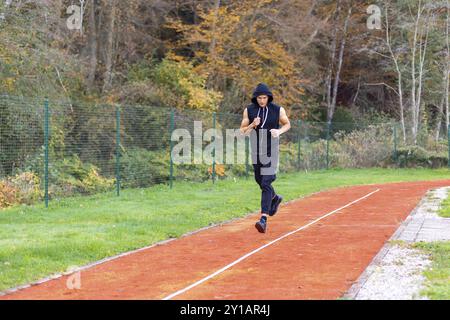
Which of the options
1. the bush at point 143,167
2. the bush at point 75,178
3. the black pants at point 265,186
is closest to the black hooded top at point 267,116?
the black pants at point 265,186

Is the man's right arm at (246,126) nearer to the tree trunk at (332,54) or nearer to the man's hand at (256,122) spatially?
the man's hand at (256,122)

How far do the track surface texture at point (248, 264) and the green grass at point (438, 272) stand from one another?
2.58 feet

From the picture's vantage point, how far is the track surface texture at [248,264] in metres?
7.52

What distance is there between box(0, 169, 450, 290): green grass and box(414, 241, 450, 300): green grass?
175 inches

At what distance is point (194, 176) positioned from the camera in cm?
2334

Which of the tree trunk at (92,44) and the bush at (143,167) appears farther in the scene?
the tree trunk at (92,44)

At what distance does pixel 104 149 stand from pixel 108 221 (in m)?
7.21

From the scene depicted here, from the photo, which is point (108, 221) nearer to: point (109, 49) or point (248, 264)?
point (248, 264)

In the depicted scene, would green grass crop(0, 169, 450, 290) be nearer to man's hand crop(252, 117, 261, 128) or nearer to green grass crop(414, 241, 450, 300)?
man's hand crop(252, 117, 261, 128)

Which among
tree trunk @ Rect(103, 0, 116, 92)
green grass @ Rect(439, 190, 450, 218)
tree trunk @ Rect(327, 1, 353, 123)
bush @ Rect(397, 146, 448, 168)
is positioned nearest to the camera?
green grass @ Rect(439, 190, 450, 218)

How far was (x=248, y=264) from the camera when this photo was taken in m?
9.09

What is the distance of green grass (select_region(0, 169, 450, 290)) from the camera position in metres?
9.64

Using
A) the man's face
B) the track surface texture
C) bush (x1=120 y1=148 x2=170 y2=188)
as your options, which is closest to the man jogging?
the man's face
